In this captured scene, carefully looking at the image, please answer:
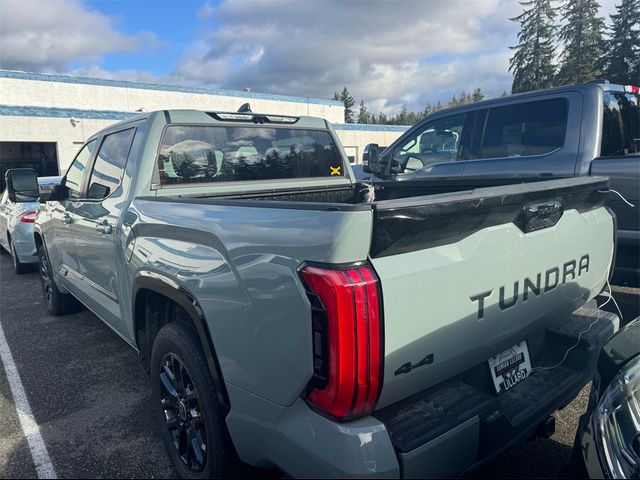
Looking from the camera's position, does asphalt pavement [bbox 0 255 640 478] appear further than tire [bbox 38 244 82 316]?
No

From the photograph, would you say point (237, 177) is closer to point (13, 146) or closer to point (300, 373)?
point (300, 373)

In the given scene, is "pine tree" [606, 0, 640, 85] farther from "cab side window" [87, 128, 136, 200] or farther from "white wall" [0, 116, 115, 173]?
"cab side window" [87, 128, 136, 200]

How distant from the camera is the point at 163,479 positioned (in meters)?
2.46

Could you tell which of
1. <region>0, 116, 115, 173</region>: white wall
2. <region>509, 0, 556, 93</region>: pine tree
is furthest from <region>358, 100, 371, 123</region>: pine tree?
<region>0, 116, 115, 173</region>: white wall

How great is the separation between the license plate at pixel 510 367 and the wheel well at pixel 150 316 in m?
1.54

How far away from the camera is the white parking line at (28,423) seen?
256 cm

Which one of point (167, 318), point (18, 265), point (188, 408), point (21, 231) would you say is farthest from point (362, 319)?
point (18, 265)

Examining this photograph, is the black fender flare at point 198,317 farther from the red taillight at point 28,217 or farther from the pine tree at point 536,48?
the pine tree at point 536,48

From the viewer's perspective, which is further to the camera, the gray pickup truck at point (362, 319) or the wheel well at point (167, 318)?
the wheel well at point (167, 318)

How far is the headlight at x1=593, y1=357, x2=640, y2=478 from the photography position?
1598mm

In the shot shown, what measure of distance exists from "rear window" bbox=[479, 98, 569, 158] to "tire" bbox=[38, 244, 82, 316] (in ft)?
16.3

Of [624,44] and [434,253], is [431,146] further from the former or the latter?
[624,44]

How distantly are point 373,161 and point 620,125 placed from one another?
110 inches

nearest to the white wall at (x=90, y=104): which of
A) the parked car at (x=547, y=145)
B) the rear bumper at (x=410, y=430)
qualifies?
the parked car at (x=547, y=145)
